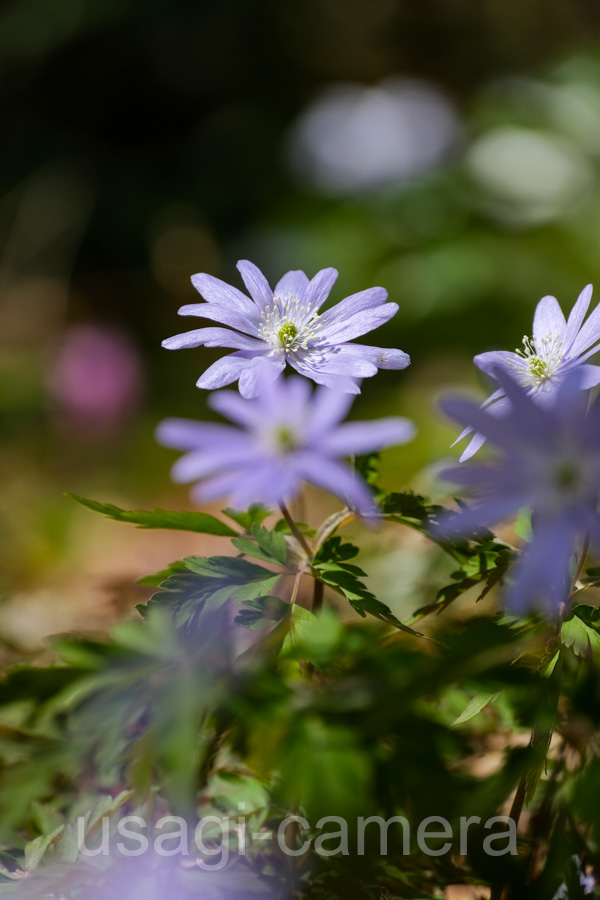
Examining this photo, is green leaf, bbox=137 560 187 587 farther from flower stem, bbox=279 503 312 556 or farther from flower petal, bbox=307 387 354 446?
flower petal, bbox=307 387 354 446

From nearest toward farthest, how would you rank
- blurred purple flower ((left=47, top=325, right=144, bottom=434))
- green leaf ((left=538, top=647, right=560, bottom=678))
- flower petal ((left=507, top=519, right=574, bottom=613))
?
flower petal ((left=507, top=519, right=574, bottom=613)), green leaf ((left=538, top=647, right=560, bottom=678)), blurred purple flower ((left=47, top=325, right=144, bottom=434))

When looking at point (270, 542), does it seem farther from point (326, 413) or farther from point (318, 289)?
point (318, 289)

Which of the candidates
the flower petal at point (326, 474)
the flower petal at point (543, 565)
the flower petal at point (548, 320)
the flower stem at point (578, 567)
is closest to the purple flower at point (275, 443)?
the flower petal at point (326, 474)

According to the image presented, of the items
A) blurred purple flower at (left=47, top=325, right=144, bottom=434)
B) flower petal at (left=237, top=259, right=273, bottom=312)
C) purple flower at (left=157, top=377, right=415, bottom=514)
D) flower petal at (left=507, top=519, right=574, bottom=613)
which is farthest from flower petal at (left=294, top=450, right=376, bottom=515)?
blurred purple flower at (left=47, top=325, right=144, bottom=434)

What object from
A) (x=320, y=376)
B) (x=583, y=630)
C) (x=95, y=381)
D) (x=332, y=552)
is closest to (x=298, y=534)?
(x=332, y=552)

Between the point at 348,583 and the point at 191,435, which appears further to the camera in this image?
the point at 348,583
